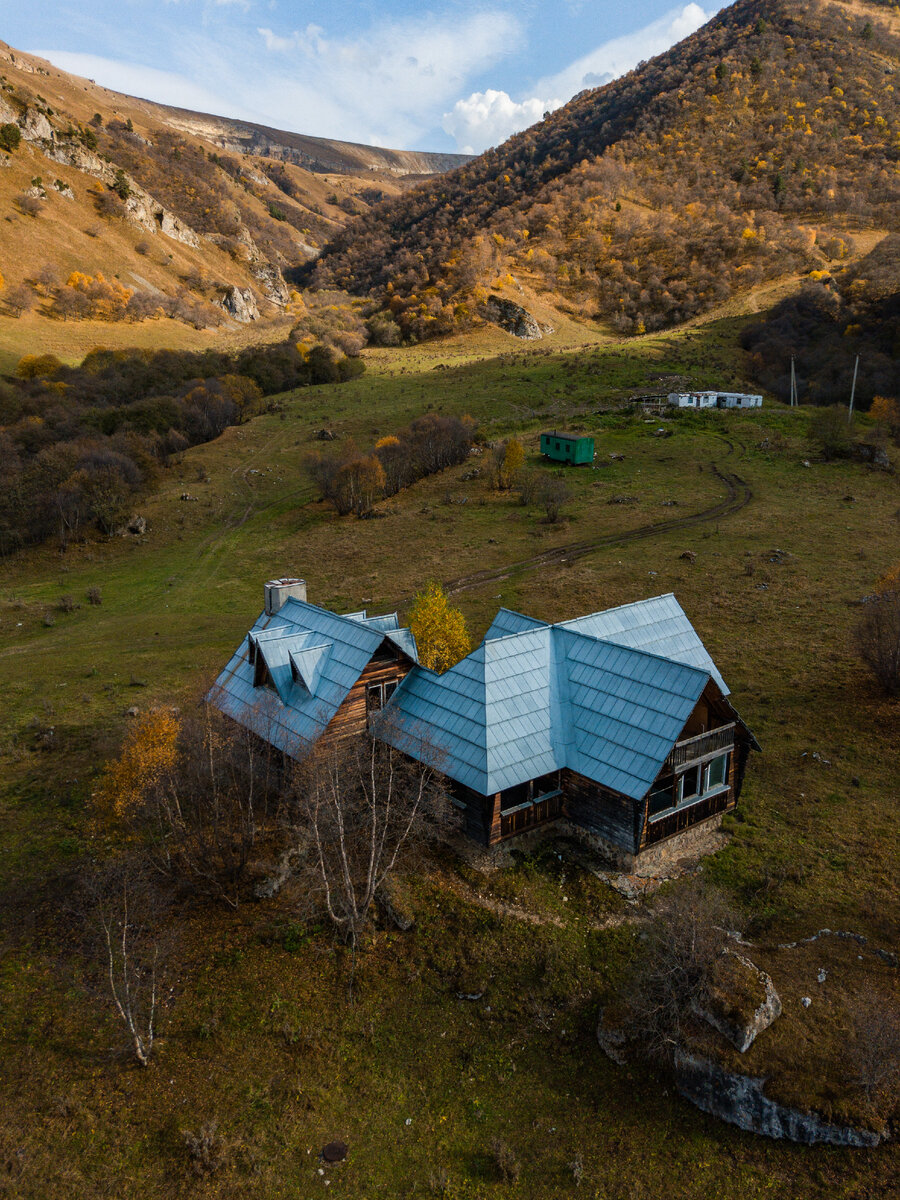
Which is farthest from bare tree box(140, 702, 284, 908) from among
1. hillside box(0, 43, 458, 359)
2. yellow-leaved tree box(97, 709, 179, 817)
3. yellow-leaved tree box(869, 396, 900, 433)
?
hillside box(0, 43, 458, 359)

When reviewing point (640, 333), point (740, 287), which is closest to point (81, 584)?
point (640, 333)

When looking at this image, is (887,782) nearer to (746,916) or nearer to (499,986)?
(746,916)

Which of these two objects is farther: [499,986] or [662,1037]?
[499,986]

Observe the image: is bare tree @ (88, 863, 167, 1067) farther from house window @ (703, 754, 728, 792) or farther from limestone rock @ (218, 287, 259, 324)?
limestone rock @ (218, 287, 259, 324)

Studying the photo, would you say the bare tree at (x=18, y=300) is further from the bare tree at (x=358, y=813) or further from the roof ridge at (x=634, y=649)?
the roof ridge at (x=634, y=649)

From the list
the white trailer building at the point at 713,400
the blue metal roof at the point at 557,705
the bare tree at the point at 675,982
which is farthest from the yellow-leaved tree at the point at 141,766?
the white trailer building at the point at 713,400
